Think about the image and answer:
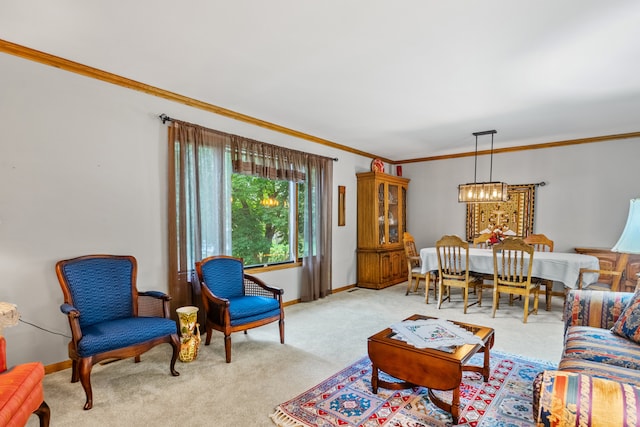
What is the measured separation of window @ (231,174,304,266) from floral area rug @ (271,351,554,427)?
2.17m

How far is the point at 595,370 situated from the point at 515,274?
102 inches

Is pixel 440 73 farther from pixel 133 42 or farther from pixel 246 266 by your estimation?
pixel 246 266

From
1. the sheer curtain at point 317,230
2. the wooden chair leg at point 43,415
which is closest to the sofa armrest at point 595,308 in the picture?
the sheer curtain at point 317,230

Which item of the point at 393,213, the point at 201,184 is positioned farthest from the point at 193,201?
the point at 393,213

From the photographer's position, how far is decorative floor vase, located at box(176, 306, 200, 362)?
292cm

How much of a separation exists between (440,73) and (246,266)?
302 cm

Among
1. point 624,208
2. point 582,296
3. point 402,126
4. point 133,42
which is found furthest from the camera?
point 624,208

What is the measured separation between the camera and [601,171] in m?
5.14

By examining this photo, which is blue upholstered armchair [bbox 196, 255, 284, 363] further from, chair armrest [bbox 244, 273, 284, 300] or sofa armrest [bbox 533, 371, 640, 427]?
sofa armrest [bbox 533, 371, 640, 427]

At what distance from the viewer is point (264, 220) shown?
462cm

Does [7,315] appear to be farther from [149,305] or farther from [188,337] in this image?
[188,337]

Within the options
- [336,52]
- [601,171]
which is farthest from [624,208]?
[336,52]

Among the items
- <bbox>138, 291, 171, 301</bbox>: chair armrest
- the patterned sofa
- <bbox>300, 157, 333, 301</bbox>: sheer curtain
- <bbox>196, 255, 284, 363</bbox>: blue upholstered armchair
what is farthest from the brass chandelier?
<bbox>138, 291, 171, 301</bbox>: chair armrest

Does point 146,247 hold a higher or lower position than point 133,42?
lower
